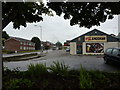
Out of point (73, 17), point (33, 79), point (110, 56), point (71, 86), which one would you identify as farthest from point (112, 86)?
point (110, 56)

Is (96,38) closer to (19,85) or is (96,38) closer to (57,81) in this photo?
(57,81)

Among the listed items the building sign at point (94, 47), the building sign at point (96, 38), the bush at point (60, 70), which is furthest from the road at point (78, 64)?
the building sign at point (96, 38)

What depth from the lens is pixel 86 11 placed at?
14.0ft

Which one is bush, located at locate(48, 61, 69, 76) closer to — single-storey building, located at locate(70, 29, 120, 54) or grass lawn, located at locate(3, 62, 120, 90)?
grass lawn, located at locate(3, 62, 120, 90)

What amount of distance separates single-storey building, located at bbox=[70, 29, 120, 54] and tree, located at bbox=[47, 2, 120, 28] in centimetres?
1917

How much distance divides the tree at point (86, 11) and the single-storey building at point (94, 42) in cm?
1917

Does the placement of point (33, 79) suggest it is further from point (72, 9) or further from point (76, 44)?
point (76, 44)

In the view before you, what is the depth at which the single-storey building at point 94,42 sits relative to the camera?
2300 cm

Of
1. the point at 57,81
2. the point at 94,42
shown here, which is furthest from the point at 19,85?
the point at 94,42

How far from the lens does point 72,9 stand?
4246 millimetres

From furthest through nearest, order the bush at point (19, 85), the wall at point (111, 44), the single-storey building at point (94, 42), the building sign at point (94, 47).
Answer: the building sign at point (94, 47)
the single-storey building at point (94, 42)
the wall at point (111, 44)
the bush at point (19, 85)

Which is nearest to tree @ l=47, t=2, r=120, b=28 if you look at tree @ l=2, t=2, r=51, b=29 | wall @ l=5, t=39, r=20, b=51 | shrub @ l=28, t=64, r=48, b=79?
tree @ l=2, t=2, r=51, b=29

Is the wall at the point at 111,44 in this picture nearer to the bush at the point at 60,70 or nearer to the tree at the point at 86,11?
the tree at the point at 86,11

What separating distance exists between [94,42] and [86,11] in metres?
20.2
